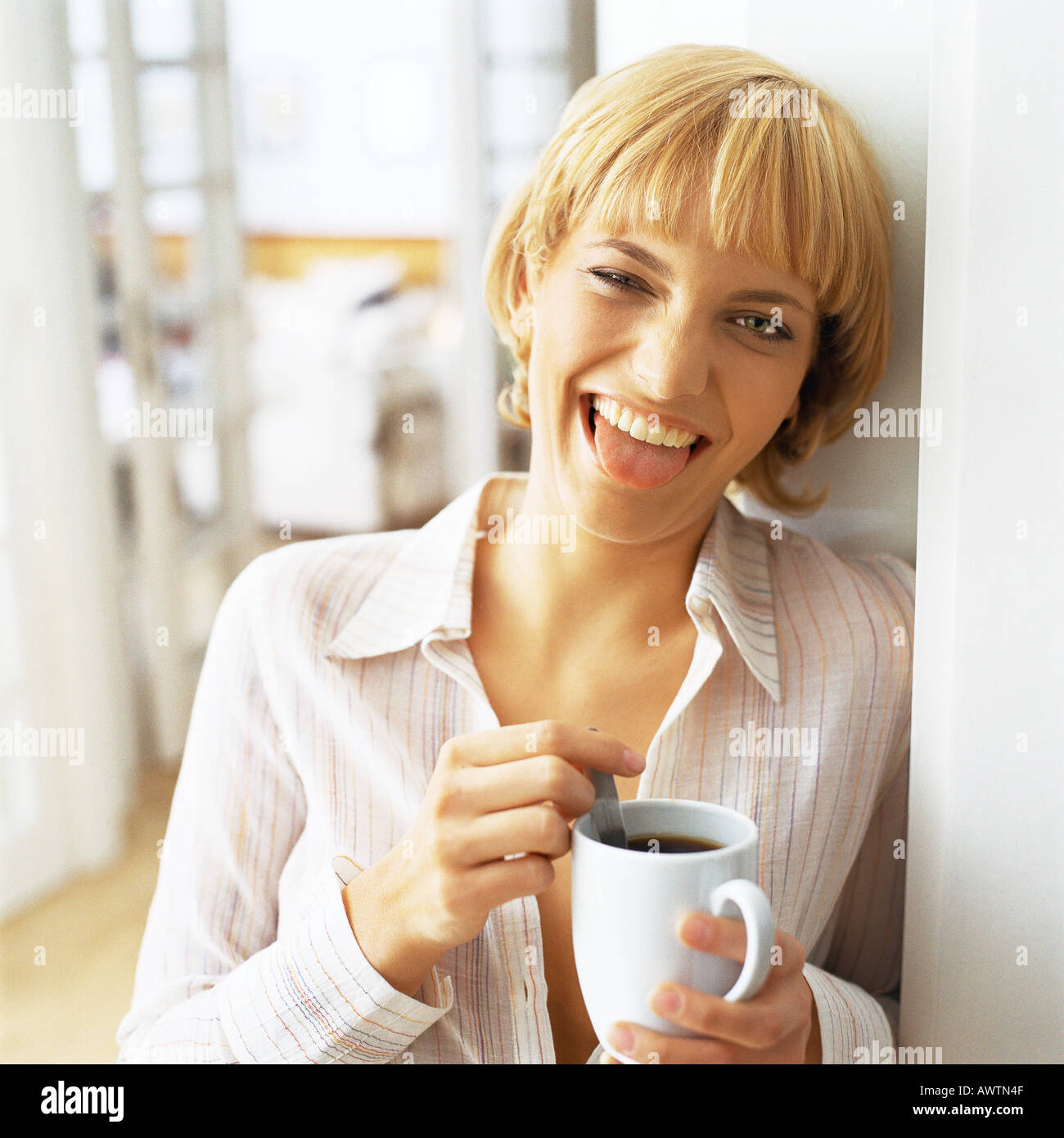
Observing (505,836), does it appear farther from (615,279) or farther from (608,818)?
(615,279)

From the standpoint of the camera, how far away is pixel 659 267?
0.72 meters

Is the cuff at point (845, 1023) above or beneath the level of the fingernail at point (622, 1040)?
beneath

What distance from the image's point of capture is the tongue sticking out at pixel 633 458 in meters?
0.74

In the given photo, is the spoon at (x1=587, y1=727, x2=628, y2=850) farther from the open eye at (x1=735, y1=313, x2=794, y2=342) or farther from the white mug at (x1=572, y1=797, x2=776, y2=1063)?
the open eye at (x1=735, y1=313, x2=794, y2=342)

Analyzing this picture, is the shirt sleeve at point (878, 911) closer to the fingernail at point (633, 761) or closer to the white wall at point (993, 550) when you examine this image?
the white wall at point (993, 550)

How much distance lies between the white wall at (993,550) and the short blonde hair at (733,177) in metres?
0.09

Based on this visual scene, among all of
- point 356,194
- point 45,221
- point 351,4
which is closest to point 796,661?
point 45,221

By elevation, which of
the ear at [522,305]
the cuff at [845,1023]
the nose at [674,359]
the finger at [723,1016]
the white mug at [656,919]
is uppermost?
the ear at [522,305]

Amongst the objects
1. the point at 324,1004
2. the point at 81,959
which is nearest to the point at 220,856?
the point at 324,1004

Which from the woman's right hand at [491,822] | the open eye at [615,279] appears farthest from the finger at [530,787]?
the open eye at [615,279]

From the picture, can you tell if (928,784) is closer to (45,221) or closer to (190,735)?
(190,735)

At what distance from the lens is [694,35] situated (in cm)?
95

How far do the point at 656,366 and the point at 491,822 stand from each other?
12.4 inches
